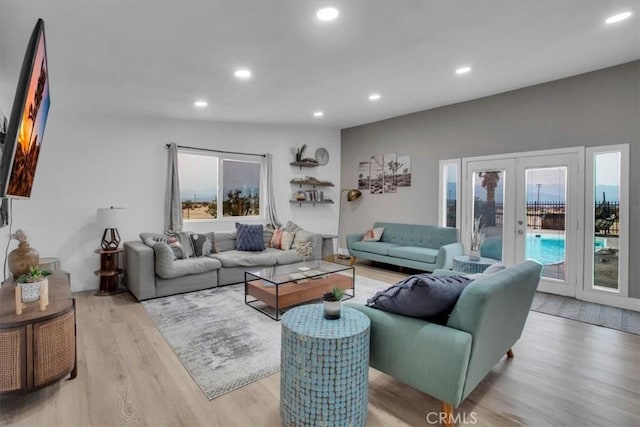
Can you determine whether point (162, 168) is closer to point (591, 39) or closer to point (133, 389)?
point (133, 389)

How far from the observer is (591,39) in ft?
9.80

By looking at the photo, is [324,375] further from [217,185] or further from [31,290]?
[217,185]

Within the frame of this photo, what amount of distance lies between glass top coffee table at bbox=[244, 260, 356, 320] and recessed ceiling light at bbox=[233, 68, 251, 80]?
220 cm

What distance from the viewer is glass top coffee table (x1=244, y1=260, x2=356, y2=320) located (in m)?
3.34

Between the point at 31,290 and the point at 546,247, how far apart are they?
5.43m

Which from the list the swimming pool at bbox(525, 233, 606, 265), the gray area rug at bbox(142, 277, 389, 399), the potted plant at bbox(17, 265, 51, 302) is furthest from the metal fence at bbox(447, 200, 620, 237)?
the potted plant at bbox(17, 265, 51, 302)

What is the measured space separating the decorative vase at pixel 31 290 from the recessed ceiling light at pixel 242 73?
2482 millimetres

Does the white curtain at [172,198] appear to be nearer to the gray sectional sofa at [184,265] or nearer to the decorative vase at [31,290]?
the gray sectional sofa at [184,265]

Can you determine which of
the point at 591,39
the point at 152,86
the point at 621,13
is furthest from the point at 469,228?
the point at 152,86

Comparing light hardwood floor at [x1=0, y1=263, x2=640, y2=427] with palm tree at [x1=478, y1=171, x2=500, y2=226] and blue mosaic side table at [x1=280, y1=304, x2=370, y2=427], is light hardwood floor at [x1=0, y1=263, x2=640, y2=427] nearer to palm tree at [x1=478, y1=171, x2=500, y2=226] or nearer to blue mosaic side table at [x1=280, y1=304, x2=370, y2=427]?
blue mosaic side table at [x1=280, y1=304, x2=370, y2=427]

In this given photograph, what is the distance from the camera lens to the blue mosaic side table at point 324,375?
158 centimetres

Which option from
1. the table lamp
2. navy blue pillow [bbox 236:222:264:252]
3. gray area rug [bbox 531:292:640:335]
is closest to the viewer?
gray area rug [bbox 531:292:640:335]

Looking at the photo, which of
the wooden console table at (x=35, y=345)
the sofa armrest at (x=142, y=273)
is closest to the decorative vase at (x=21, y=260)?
the wooden console table at (x=35, y=345)

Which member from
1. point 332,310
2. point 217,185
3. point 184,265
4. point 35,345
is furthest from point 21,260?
point 217,185
